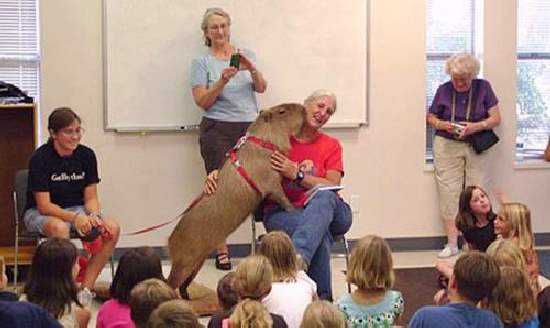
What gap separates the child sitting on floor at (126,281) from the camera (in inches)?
128

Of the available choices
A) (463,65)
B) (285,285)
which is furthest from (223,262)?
(285,285)

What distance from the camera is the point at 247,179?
4.63 m

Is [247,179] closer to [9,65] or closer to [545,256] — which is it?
[9,65]

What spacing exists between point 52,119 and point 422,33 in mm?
2803

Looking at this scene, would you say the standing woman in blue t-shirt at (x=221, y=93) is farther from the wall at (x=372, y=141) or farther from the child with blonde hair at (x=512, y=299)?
the child with blonde hair at (x=512, y=299)

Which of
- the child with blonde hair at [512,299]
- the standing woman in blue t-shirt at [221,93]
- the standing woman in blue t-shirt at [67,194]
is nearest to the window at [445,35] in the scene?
the standing woman in blue t-shirt at [221,93]

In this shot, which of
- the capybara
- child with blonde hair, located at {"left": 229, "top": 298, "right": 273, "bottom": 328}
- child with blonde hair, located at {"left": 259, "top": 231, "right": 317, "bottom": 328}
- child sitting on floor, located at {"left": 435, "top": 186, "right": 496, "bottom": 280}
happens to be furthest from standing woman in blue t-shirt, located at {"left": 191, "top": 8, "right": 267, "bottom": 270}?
child with blonde hair, located at {"left": 229, "top": 298, "right": 273, "bottom": 328}

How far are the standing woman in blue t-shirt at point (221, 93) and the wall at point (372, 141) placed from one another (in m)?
0.38

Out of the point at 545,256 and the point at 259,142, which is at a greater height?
the point at 259,142

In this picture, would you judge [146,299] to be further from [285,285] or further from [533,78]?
[533,78]

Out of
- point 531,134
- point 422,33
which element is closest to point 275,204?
point 422,33

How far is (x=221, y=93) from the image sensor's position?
582 cm

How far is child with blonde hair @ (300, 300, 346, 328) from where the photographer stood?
8.81 feet

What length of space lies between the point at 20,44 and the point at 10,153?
753 mm
